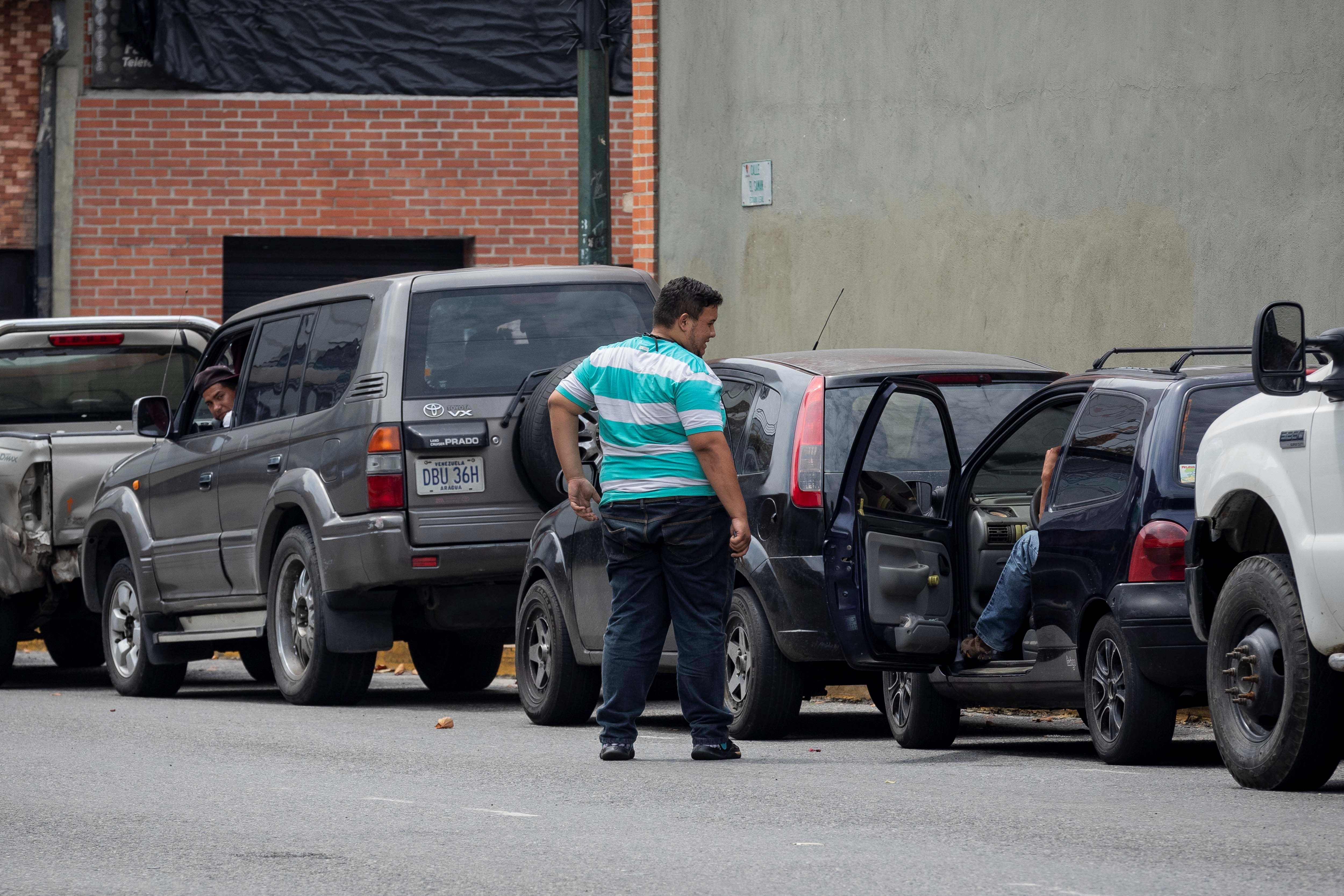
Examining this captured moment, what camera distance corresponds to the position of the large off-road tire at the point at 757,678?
9.40 meters

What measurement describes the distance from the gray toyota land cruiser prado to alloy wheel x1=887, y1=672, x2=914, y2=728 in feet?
7.41

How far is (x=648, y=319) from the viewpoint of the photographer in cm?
1176

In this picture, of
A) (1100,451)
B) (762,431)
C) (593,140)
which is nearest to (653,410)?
(762,431)

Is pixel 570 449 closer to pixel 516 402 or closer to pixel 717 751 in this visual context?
pixel 717 751

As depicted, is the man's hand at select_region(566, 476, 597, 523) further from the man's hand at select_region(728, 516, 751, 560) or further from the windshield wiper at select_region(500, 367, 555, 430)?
the windshield wiper at select_region(500, 367, 555, 430)

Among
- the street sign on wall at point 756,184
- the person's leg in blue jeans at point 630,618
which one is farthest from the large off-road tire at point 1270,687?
Result: the street sign on wall at point 756,184

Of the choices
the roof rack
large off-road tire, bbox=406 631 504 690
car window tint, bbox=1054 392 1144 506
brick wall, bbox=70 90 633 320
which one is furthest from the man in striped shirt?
brick wall, bbox=70 90 633 320

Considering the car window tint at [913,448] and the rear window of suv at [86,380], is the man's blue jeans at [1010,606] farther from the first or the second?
the rear window of suv at [86,380]

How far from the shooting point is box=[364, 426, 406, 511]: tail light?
11219 millimetres

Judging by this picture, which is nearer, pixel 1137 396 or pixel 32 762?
pixel 1137 396

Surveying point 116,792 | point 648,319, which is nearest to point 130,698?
point 648,319

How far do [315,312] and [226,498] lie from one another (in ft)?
4.19

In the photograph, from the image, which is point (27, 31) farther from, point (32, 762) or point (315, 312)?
point (32, 762)

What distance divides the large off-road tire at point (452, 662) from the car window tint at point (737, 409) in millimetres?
3989
